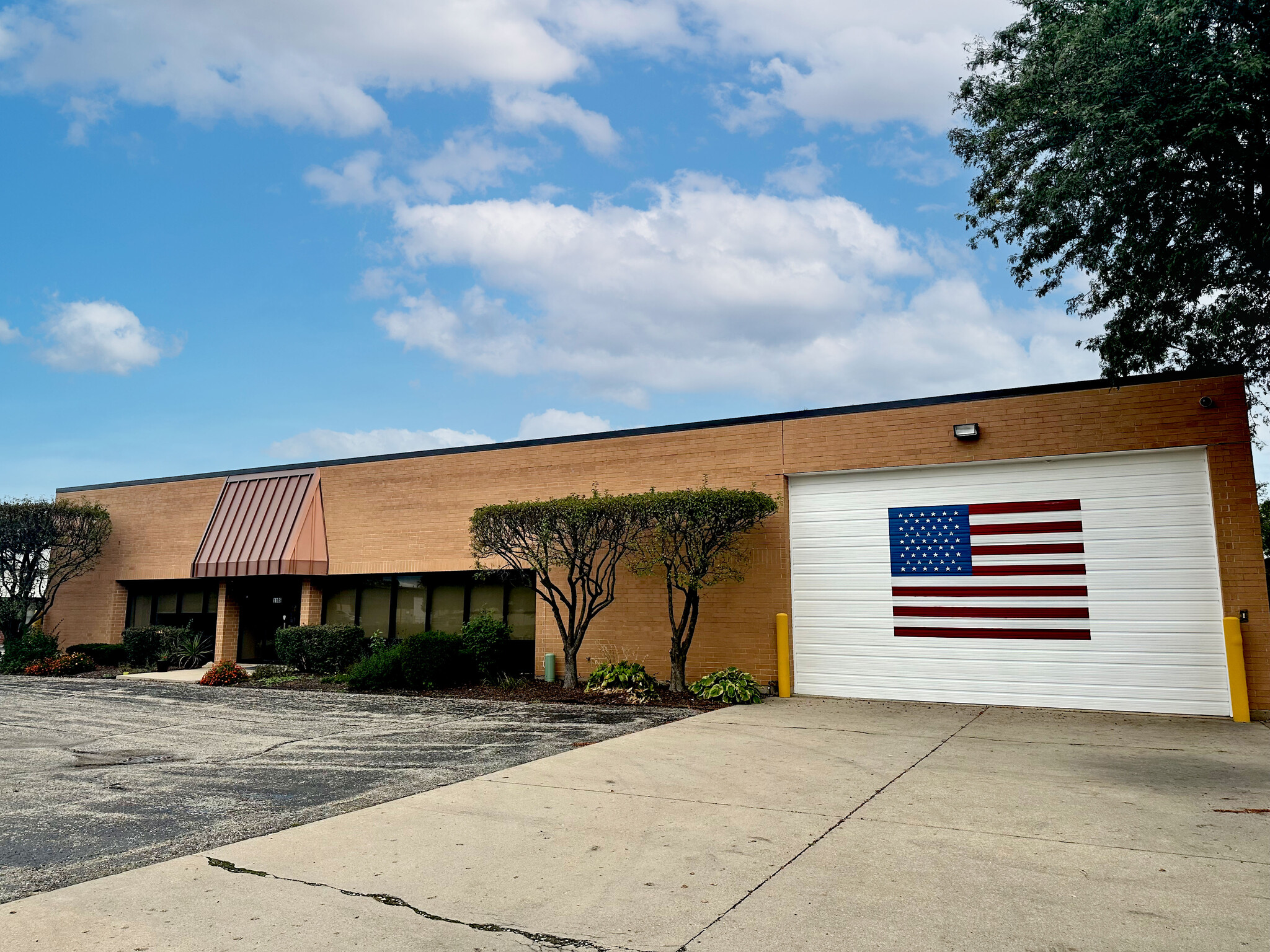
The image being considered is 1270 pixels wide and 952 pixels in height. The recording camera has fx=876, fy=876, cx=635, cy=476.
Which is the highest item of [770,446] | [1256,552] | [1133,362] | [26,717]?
[1133,362]

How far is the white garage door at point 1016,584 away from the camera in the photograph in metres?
12.4

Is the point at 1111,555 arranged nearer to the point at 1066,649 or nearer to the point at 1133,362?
the point at 1066,649

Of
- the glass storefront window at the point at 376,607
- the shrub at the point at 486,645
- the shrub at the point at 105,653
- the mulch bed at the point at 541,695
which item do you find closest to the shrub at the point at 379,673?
the mulch bed at the point at 541,695

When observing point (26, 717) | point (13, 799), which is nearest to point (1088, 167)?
point (13, 799)

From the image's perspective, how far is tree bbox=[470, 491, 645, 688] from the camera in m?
14.3

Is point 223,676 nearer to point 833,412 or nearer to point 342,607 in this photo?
point 342,607

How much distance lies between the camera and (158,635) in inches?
829

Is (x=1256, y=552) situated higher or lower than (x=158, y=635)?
higher

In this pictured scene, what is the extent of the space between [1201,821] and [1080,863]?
1755 millimetres

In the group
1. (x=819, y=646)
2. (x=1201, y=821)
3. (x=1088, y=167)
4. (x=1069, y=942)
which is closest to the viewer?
(x=1069, y=942)

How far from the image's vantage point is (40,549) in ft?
74.7

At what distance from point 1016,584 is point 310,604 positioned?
1495 cm

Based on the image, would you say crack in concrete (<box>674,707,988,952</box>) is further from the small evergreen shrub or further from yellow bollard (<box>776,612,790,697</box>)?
the small evergreen shrub

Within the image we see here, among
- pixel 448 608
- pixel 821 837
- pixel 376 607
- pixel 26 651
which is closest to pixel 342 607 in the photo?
pixel 376 607
